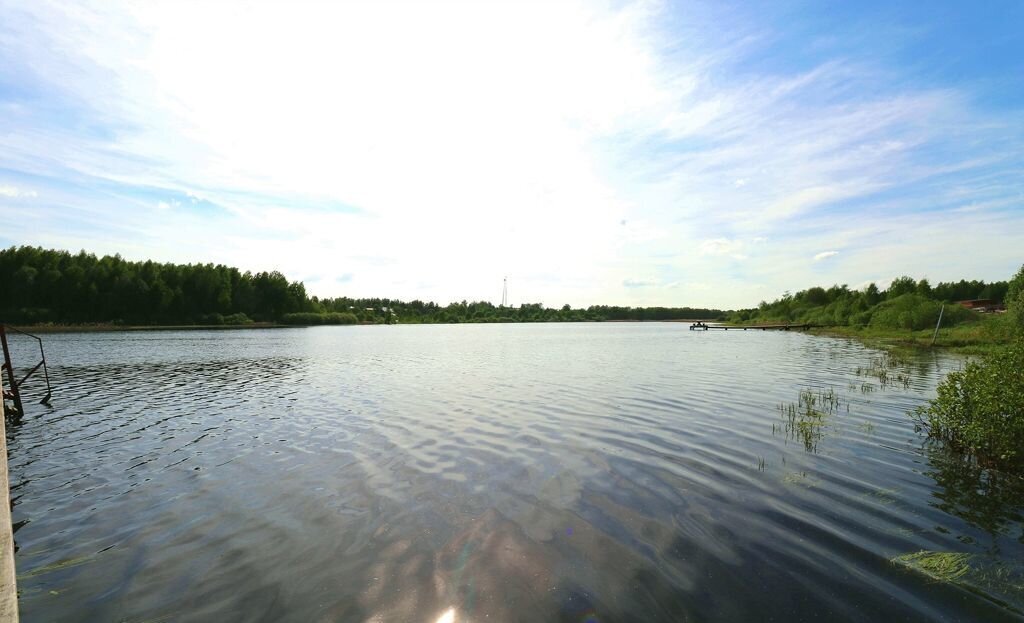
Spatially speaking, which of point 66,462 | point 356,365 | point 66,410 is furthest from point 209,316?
point 66,462

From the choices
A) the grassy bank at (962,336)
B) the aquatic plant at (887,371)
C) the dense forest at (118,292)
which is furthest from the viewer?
the dense forest at (118,292)

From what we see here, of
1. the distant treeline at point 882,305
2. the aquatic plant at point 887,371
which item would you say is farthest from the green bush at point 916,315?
the aquatic plant at point 887,371

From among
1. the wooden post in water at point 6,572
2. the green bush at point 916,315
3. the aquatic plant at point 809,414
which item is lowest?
the aquatic plant at point 809,414

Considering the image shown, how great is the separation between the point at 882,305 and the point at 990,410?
4119 inches

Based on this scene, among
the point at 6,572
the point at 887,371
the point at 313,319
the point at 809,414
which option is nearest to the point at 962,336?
the point at 887,371

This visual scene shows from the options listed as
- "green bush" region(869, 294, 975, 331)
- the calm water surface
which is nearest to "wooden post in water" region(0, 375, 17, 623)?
the calm water surface

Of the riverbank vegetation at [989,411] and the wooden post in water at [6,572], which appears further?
the riverbank vegetation at [989,411]

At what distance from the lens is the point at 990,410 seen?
12.8 metres

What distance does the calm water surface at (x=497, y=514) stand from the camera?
7.22 meters

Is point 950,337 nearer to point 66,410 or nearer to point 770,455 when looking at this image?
point 770,455

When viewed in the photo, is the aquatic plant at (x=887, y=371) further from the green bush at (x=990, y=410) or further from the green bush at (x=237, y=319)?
the green bush at (x=237, y=319)

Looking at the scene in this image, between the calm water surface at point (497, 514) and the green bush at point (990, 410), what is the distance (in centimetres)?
83

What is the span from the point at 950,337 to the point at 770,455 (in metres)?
65.2

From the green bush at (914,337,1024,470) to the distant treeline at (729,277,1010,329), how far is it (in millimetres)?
78345
